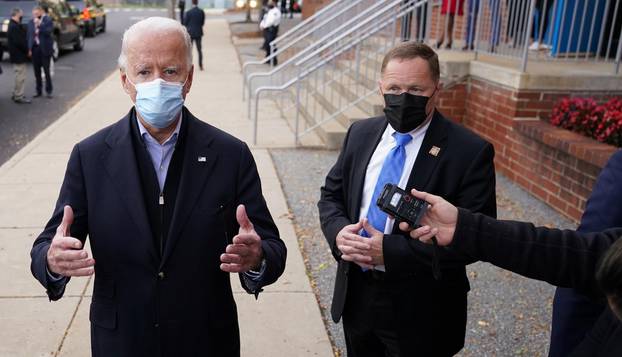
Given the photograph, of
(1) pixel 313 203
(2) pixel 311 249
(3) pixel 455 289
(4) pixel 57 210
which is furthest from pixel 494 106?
(4) pixel 57 210

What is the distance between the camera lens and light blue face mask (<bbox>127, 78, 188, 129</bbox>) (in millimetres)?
1950

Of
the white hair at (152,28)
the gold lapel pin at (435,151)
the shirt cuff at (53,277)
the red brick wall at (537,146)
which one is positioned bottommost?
the red brick wall at (537,146)

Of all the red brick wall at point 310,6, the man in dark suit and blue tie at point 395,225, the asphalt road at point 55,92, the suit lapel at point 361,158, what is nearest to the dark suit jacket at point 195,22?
the asphalt road at point 55,92

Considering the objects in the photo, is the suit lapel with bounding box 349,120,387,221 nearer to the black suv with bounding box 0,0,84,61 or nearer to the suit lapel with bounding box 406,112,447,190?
the suit lapel with bounding box 406,112,447,190

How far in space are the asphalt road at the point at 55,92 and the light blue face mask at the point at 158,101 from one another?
6.41 m

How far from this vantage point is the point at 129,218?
1.93 m

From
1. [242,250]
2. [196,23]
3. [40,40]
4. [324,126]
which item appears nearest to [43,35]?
[40,40]

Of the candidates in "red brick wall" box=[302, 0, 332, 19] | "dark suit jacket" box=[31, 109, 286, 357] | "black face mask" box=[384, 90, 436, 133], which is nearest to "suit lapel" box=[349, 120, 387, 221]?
"black face mask" box=[384, 90, 436, 133]

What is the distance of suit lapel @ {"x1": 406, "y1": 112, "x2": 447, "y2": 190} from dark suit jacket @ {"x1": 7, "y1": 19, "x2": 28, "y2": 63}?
34.4ft

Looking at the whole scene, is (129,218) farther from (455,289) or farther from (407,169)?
(455,289)

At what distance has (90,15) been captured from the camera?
76.0 ft

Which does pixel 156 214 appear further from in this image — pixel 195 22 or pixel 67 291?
pixel 195 22

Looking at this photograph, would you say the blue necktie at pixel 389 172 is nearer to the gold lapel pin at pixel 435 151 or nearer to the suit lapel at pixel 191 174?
the gold lapel pin at pixel 435 151

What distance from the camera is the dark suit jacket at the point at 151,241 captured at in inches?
76.4
